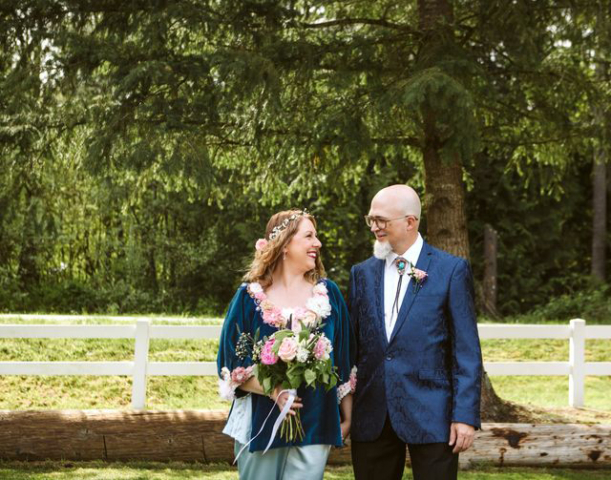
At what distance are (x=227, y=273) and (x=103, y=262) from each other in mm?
3344

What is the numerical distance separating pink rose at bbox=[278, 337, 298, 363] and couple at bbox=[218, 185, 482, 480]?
0.67ft

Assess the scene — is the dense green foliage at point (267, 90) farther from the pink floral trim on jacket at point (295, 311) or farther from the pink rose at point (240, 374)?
the pink rose at point (240, 374)

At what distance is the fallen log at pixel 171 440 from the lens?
23.7 feet

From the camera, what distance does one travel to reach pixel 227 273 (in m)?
21.9

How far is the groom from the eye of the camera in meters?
3.87

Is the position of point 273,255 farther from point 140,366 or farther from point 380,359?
point 140,366

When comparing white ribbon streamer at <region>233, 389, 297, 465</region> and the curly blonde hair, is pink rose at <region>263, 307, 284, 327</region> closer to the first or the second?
the curly blonde hair

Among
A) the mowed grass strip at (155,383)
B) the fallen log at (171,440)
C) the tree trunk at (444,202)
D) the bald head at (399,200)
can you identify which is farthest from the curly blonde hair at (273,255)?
the mowed grass strip at (155,383)

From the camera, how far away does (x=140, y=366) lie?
8.02m

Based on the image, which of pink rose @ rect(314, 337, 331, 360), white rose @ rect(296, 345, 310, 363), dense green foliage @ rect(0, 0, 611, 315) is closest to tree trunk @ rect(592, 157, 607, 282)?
dense green foliage @ rect(0, 0, 611, 315)

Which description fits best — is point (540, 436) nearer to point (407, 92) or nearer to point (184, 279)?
point (407, 92)

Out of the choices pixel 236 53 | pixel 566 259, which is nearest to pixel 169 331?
pixel 236 53

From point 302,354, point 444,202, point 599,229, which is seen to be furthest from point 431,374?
point 599,229

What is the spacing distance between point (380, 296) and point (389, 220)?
1.25 feet
